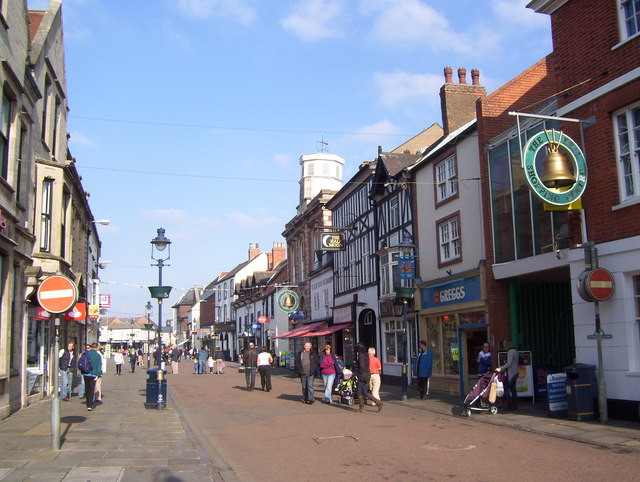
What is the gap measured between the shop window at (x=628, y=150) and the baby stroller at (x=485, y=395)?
491 cm

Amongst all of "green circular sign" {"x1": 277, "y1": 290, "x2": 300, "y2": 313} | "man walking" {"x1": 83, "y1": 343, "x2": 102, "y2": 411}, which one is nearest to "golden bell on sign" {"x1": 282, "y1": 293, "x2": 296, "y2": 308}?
"green circular sign" {"x1": 277, "y1": 290, "x2": 300, "y2": 313}

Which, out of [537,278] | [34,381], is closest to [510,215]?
[537,278]

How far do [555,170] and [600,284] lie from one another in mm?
2454

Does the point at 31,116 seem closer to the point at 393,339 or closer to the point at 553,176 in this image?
the point at 553,176

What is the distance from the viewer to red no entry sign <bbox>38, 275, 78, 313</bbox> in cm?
981

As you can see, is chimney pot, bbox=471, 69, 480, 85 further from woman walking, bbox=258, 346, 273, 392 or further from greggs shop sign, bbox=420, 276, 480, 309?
woman walking, bbox=258, 346, 273, 392

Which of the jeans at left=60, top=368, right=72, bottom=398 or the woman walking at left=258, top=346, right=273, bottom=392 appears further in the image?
the woman walking at left=258, top=346, right=273, bottom=392

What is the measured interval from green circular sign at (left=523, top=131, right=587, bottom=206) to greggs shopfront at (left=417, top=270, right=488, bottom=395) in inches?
269

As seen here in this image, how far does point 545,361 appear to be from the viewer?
744 inches

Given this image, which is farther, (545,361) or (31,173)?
(545,361)

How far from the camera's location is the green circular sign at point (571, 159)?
13195 mm

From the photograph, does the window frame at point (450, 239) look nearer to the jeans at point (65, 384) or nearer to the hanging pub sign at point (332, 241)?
the hanging pub sign at point (332, 241)

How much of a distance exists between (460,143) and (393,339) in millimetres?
9740

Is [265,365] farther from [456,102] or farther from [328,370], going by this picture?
[456,102]
